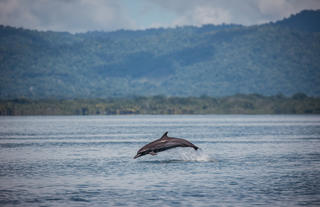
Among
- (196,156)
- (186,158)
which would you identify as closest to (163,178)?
(186,158)

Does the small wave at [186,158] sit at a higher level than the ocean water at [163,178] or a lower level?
higher

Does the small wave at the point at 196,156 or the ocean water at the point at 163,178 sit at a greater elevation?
the small wave at the point at 196,156

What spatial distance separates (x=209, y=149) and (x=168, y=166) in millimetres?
15406

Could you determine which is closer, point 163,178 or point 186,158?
point 163,178

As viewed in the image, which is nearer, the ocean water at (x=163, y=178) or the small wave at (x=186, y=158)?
the ocean water at (x=163, y=178)

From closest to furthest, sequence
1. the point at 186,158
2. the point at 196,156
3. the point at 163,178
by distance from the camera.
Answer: the point at 163,178 < the point at 186,158 < the point at 196,156

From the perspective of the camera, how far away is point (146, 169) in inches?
1665

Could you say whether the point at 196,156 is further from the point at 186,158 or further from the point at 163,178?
the point at 163,178

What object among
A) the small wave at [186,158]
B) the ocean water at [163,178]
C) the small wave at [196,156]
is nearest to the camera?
the ocean water at [163,178]

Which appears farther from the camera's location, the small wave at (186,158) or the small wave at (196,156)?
the small wave at (196,156)

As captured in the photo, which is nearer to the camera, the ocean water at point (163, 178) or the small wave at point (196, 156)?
the ocean water at point (163, 178)

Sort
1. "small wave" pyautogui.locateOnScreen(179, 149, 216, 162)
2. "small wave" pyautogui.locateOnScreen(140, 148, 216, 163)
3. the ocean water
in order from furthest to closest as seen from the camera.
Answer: "small wave" pyautogui.locateOnScreen(179, 149, 216, 162), "small wave" pyautogui.locateOnScreen(140, 148, 216, 163), the ocean water

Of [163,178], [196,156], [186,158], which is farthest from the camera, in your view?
[196,156]

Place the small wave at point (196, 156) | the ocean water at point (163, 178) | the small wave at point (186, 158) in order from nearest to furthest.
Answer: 1. the ocean water at point (163, 178)
2. the small wave at point (186, 158)
3. the small wave at point (196, 156)
